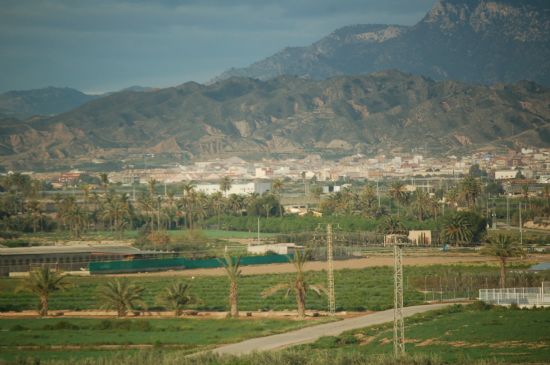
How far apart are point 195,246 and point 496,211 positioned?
46.7 meters

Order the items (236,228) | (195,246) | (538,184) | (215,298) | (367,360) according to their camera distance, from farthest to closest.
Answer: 1. (538,184)
2. (236,228)
3. (195,246)
4. (215,298)
5. (367,360)

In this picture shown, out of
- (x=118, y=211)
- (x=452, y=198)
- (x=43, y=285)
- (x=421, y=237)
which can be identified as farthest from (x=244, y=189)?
(x=43, y=285)

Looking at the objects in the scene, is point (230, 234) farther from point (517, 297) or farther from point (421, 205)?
point (517, 297)

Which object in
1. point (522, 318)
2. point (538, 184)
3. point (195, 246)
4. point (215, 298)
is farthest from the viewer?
point (538, 184)

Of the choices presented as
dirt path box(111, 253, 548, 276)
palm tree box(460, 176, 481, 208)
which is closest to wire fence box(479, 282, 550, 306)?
dirt path box(111, 253, 548, 276)

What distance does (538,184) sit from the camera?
571 ft

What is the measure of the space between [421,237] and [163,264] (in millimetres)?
32644

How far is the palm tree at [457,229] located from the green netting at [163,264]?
20.3 m

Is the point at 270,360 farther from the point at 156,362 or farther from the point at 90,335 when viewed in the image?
the point at 90,335

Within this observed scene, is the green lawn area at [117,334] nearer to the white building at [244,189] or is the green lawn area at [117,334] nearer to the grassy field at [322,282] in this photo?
the grassy field at [322,282]

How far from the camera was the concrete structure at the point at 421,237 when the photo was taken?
10588 cm

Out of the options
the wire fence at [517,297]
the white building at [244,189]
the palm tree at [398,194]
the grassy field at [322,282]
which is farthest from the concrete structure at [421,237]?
the white building at [244,189]

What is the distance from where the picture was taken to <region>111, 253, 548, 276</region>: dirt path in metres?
78.8

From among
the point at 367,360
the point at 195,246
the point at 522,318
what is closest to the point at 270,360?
the point at 367,360
